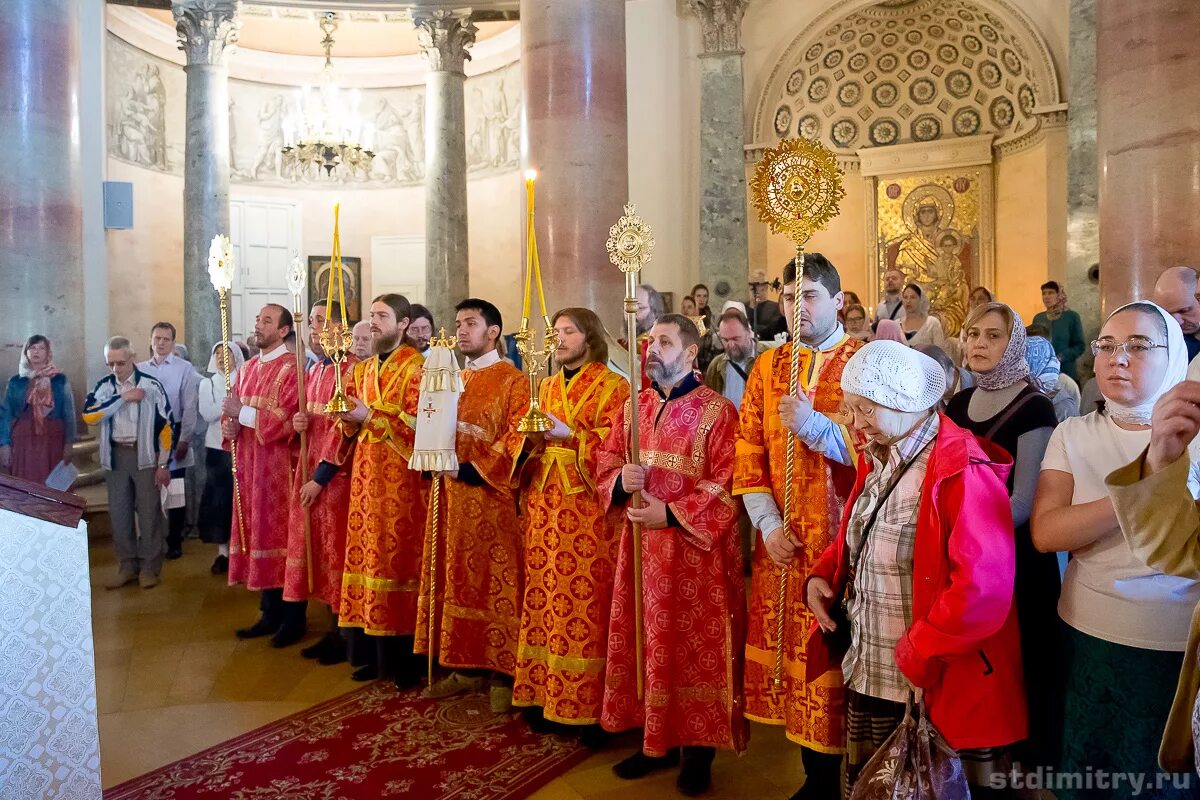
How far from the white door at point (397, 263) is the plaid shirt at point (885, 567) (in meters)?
13.9

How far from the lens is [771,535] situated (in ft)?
10.5

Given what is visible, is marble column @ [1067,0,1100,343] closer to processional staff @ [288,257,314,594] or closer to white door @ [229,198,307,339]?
processional staff @ [288,257,314,594]

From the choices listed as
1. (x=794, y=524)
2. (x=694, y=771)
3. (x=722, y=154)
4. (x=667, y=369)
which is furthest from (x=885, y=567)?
(x=722, y=154)

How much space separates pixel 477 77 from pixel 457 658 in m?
12.2

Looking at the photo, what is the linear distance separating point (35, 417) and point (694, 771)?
17.9ft

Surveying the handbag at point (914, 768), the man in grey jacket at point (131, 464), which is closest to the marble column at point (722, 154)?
the man in grey jacket at point (131, 464)

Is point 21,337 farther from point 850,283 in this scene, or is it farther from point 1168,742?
point 850,283

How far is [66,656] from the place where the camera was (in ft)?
8.30

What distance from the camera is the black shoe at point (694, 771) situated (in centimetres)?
356

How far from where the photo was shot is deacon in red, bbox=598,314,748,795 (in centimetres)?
351

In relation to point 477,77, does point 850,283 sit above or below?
below

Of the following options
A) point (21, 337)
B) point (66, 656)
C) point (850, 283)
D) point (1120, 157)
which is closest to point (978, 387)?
point (1120, 157)

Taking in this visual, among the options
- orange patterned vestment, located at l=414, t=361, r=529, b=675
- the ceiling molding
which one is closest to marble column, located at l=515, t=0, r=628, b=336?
orange patterned vestment, located at l=414, t=361, r=529, b=675

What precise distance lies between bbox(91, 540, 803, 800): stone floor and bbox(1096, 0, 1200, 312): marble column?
9.76 ft
